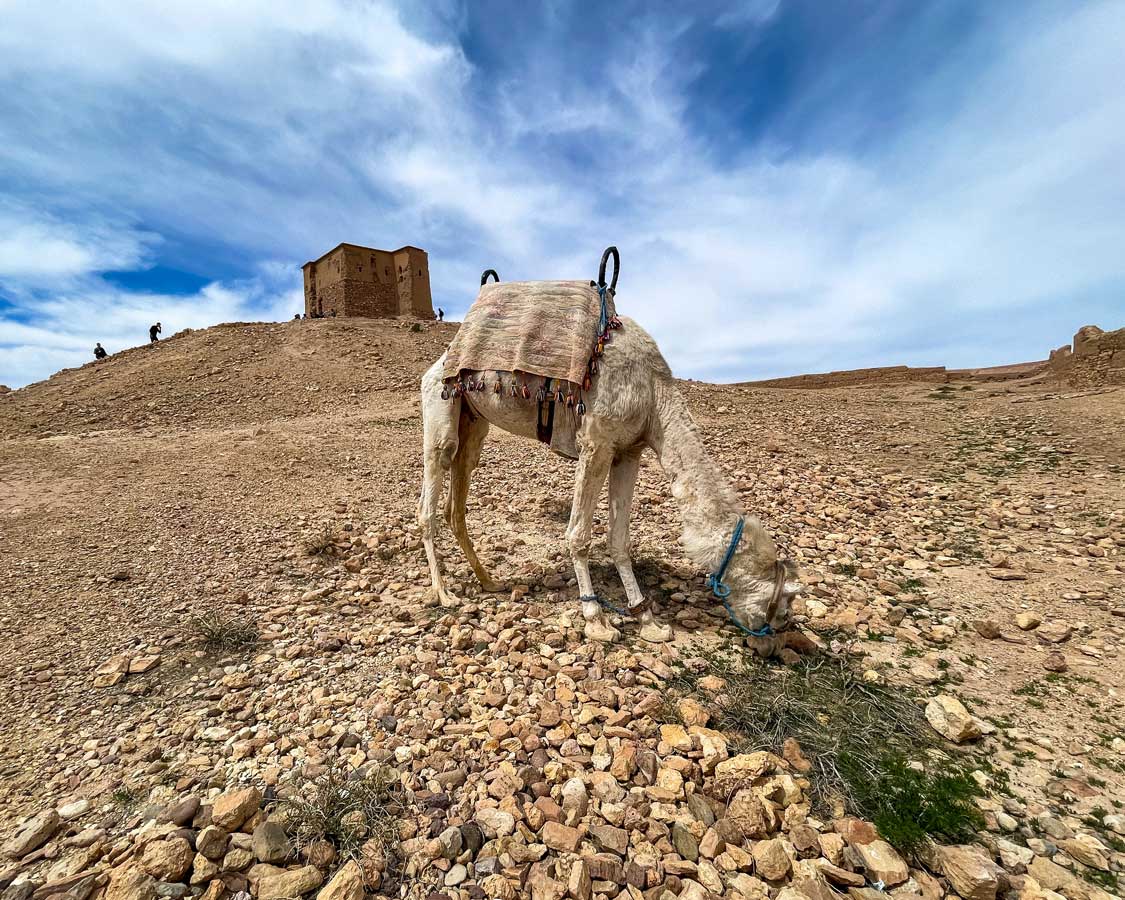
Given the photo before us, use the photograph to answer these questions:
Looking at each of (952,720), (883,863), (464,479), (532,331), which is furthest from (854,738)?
(464,479)

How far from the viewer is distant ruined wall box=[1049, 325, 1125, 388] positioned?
562 inches

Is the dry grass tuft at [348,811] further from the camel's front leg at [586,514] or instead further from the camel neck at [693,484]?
the camel neck at [693,484]

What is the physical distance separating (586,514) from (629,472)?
1.87 ft

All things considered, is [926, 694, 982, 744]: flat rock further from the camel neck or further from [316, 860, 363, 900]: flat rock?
[316, 860, 363, 900]: flat rock

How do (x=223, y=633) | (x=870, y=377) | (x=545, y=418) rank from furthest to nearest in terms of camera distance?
(x=870, y=377) → (x=545, y=418) → (x=223, y=633)

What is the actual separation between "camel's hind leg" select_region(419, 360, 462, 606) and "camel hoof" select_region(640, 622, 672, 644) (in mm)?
1615

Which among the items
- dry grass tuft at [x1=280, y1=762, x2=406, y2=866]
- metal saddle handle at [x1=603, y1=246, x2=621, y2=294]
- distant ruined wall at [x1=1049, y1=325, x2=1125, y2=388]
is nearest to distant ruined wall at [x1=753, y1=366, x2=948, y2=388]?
distant ruined wall at [x1=1049, y1=325, x2=1125, y2=388]

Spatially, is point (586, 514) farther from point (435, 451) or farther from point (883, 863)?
point (883, 863)

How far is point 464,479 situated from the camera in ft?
16.1

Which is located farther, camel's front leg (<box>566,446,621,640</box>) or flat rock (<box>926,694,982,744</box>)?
camel's front leg (<box>566,446,621,640</box>)

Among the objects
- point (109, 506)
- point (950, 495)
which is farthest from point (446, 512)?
point (950, 495)

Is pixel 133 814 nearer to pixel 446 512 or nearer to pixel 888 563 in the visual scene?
pixel 446 512

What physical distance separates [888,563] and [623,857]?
13.2ft

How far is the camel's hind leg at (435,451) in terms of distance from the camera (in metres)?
4.41
